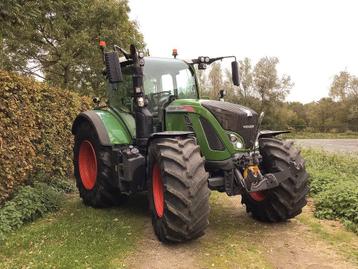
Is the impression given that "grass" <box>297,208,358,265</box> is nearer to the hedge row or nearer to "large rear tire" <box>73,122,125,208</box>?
"large rear tire" <box>73,122,125,208</box>

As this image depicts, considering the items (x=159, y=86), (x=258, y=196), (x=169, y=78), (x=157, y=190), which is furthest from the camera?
(x=169, y=78)

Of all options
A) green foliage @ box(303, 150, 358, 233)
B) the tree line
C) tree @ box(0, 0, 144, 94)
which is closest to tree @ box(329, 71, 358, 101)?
the tree line

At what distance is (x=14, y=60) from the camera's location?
19641mm

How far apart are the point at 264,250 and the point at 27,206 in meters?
3.59

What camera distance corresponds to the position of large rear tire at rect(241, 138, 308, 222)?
216 inches

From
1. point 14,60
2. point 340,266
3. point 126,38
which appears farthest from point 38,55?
point 340,266

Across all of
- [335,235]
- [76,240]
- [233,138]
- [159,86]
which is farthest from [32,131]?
[335,235]

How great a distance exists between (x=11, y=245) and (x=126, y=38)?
13723 mm

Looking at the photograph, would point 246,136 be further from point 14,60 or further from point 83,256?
point 14,60

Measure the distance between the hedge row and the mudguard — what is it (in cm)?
105

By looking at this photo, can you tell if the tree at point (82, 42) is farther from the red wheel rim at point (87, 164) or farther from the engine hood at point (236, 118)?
the engine hood at point (236, 118)

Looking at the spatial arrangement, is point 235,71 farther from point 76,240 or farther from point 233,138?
point 76,240

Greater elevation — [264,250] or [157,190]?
[157,190]

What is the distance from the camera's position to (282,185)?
5.48m
